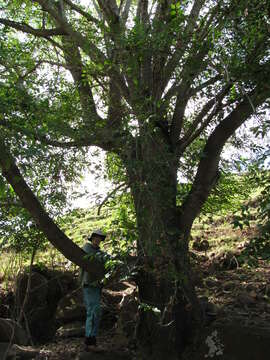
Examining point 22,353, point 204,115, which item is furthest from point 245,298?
point 22,353

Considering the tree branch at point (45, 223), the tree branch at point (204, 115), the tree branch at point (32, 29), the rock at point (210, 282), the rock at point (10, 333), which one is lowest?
the rock at point (10, 333)

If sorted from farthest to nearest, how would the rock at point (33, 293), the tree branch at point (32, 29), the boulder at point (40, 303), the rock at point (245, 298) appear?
the rock at point (33, 293) → the boulder at point (40, 303) → the tree branch at point (32, 29) → the rock at point (245, 298)

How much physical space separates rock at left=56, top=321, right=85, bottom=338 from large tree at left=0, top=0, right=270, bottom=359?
5.75 ft

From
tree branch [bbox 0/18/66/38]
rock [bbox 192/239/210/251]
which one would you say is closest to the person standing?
rock [bbox 192/239/210/251]

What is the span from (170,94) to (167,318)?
3528mm

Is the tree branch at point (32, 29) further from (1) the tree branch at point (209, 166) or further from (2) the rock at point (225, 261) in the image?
(2) the rock at point (225, 261)

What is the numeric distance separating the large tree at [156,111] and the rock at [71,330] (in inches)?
69.0

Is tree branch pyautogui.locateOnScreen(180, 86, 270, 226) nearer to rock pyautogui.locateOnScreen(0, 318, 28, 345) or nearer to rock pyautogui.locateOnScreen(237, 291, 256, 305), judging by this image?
rock pyautogui.locateOnScreen(237, 291, 256, 305)

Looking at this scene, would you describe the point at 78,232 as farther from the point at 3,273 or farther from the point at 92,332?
the point at 92,332

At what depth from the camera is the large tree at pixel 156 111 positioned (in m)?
4.56

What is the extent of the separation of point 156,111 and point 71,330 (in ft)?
16.5

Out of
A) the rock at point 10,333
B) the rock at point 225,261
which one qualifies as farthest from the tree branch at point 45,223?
the rock at point 225,261

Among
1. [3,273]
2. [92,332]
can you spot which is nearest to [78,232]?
[3,273]

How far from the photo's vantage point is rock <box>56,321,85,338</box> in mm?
7578
